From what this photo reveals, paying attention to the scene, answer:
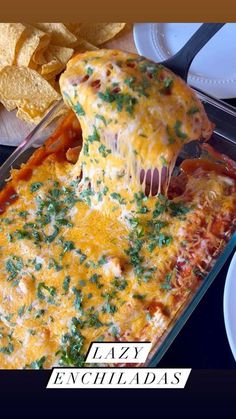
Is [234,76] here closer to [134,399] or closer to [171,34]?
[171,34]

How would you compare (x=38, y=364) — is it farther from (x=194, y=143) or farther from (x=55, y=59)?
(x=55, y=59)

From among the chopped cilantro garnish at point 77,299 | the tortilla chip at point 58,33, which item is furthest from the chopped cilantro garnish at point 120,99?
the tortilla chip at point 58,33

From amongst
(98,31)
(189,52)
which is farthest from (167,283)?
(98,31)

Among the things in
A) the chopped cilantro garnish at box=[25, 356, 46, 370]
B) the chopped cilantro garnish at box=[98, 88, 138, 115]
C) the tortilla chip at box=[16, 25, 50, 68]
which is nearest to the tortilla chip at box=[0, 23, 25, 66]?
the tortilla chip at box=[16, 25, 50, 68]

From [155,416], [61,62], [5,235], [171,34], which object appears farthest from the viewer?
[171,34]

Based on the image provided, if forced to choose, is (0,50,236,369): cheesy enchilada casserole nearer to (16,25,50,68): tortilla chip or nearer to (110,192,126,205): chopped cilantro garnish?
(110,192,126,205): chopped cilantro garnish

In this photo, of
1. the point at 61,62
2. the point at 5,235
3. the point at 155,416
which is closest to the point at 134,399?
the point at 155,416

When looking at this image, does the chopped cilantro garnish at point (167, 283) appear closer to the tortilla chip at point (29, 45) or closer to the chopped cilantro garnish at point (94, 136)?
the chopped cilantro garnish at point (94, 136)
